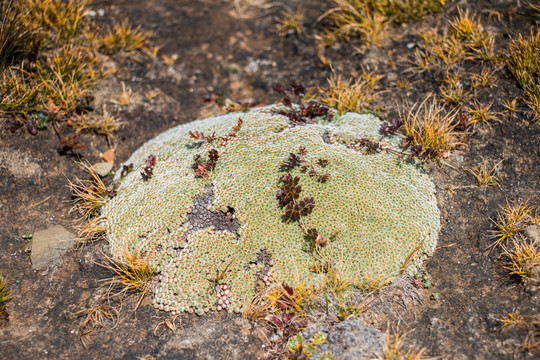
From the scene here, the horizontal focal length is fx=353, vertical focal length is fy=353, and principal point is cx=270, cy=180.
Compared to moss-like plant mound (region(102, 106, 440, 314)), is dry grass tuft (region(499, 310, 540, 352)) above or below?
below

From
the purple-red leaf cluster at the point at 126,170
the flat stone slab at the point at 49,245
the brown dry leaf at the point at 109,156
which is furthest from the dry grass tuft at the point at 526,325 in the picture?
the brown dry leaf at the point at 109,156

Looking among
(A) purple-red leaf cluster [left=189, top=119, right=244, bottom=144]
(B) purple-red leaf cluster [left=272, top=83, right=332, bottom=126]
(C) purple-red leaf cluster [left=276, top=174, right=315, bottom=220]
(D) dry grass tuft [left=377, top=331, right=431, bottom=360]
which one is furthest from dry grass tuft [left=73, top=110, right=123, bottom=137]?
(D) dry grass tuft [left=377, top=331, right=431, bottom=360]

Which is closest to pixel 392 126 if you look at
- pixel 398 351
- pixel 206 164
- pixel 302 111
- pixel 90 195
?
pixel 302 111

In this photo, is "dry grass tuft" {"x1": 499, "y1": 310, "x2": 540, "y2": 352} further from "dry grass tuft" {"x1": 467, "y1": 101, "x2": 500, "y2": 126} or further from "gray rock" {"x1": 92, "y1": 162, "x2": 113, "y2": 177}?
"gray rock" {"x1": 92, "y1": 162, "x2": 113, "y2": 177}

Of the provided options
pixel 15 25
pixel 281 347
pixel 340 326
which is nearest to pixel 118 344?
pixel 281 347

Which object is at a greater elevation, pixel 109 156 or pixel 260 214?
pixel 260 214

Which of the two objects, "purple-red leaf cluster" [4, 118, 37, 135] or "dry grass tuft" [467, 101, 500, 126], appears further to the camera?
"purple-red leaf cluster" [4, 118, 37, 135]

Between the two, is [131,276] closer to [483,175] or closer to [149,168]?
[149,168]

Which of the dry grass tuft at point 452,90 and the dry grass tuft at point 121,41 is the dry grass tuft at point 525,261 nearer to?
the dry grass tuft at point 452,90
